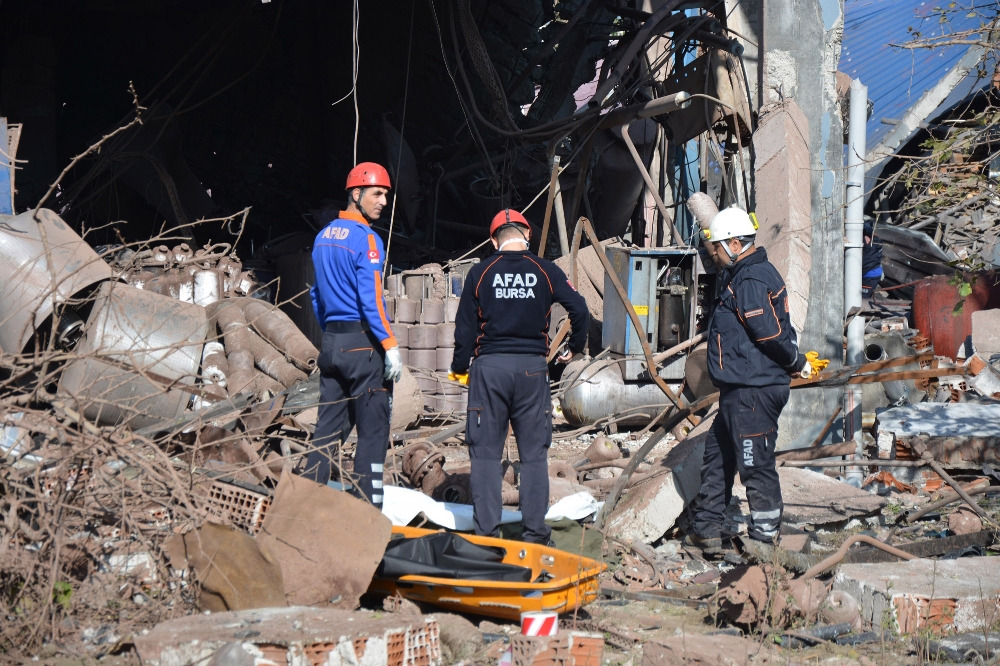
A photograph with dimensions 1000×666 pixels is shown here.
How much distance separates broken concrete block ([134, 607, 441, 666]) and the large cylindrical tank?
10172mm

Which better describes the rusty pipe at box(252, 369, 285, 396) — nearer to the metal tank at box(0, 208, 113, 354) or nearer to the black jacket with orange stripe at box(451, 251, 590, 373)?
the metal tank at box(0, 208, 113, 354)

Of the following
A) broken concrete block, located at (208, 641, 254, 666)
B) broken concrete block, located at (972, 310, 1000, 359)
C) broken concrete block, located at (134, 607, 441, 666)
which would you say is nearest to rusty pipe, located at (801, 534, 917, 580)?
broken concrete block, located at (134, 607, 441, 666)

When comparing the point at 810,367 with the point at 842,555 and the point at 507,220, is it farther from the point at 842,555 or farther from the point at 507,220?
the point at 507,220

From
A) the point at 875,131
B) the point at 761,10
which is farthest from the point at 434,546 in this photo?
the point at 875,131

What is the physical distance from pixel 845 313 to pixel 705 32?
2857 mm

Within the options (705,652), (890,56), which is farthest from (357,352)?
(890,56)

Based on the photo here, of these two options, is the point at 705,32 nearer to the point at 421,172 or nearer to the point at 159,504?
the point at 421,172

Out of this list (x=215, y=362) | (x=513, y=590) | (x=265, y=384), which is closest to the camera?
(x=513, y=590)

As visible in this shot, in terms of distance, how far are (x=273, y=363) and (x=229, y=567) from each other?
425cm

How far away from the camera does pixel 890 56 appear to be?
16484 mm

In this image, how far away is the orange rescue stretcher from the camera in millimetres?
3650

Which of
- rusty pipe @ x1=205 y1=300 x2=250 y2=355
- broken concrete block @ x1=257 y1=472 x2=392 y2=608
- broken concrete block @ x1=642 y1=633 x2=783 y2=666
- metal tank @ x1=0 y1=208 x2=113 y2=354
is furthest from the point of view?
rusty pipe @ x1=205 y1=300 x2=250 y2=355

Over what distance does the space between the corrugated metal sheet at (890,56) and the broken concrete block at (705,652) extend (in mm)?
12697

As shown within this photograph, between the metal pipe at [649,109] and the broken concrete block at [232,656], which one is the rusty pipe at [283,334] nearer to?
the metal pipe at [649,109]
